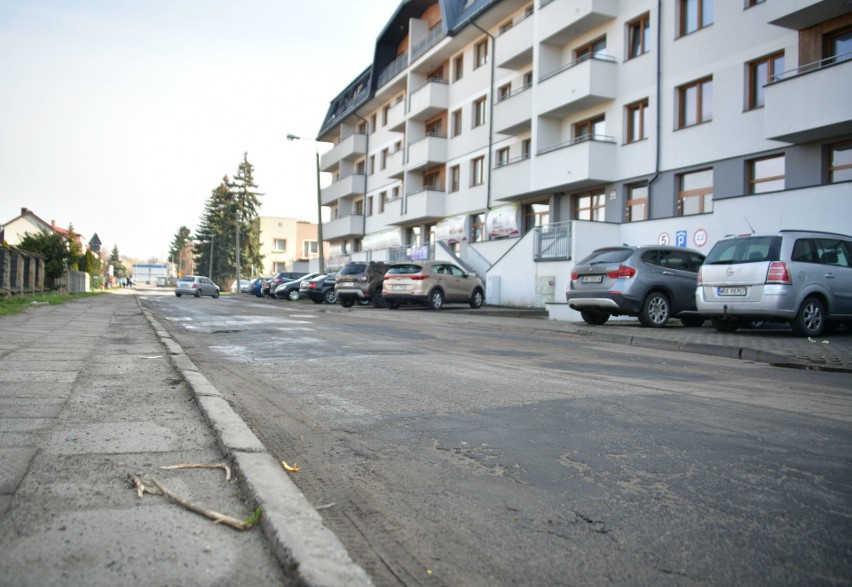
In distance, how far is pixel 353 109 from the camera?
48500mm

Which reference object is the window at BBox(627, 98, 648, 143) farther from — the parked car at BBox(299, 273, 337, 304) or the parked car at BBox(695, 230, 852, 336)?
the parked car at BBox(299, 273, 337, 304)

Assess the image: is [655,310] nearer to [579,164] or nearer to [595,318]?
[595,318]

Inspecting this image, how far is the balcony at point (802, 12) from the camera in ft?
51.3

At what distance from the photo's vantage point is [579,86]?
76.5ft

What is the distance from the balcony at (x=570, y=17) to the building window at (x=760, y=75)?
6.28 meters

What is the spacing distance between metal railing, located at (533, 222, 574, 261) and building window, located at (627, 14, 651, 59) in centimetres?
647

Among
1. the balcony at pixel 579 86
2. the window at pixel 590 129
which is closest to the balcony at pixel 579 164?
the window at pixel 590 129

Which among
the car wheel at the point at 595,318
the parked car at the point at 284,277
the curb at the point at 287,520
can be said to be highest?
the parked car at the point at 284,277

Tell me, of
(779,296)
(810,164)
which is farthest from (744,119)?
(779,296)

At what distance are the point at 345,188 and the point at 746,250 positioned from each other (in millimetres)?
40622

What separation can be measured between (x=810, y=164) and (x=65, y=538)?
18806 millimetres

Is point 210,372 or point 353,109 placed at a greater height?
point 353,109

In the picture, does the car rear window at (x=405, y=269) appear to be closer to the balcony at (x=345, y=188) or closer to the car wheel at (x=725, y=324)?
the car wheel at (x=725, y=324)

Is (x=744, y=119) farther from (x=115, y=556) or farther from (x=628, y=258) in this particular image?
(x=115, y=556)
